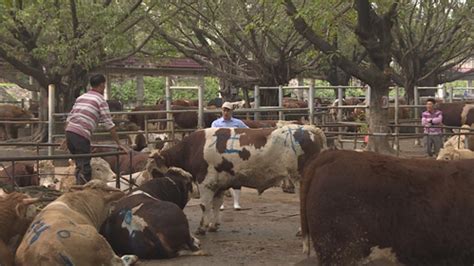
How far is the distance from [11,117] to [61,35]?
5924mm

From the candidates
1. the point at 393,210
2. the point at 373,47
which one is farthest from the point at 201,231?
the point at 373,47

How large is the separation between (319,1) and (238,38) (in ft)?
38.3

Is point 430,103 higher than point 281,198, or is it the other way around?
point 430,103

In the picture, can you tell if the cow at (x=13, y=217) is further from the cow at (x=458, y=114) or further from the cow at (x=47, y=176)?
the cow at (x=458, y=114)

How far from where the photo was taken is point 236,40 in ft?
88.1

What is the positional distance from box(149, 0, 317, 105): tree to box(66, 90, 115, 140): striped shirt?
14.0 meters

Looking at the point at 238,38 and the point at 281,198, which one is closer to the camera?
the point at 281,198

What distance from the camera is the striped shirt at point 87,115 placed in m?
8.41

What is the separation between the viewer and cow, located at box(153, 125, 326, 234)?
8766 millimetres

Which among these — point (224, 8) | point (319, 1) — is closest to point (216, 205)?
point (319, 1)

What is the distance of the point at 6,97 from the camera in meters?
44.0

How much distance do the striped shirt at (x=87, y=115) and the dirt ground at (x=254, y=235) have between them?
1929mm

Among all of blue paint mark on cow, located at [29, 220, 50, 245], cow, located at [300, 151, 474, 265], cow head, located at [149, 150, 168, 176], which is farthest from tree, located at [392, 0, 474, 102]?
blue paint mark on cow, located at [29, 220, 50, 245]

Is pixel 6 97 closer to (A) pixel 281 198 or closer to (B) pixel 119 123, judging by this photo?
(B) pixel 119 123
